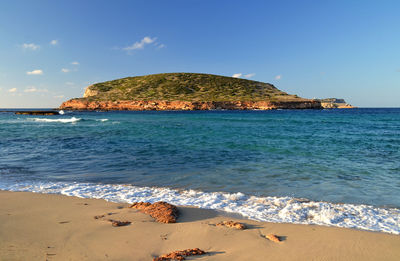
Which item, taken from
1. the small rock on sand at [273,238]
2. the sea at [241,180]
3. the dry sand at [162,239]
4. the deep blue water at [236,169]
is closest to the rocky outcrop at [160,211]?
the dry sand at [162,239]

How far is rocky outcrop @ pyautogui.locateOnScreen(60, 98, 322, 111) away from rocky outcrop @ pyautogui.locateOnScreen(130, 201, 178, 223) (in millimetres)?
95842

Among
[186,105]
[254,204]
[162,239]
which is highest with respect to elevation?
[186,105]

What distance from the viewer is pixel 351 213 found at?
19.0 feet

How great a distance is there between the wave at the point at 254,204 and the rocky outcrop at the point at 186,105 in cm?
9406

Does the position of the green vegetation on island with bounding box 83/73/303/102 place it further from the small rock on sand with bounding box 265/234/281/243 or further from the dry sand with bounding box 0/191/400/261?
the small rock on sand with bounding box 265/234/281/243

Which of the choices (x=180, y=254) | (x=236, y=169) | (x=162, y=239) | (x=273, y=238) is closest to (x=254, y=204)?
(x=273, y=238)

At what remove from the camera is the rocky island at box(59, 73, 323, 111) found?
10419 cm

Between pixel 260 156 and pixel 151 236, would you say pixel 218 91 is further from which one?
pixel 151 236

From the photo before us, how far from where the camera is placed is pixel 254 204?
634cm

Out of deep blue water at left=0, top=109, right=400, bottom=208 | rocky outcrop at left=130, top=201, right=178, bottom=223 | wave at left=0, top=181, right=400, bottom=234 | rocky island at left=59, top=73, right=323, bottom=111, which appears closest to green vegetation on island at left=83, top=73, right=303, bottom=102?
rocky island at left=59, top=73, right=323, bottom=111

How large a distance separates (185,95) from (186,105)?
20.9 m

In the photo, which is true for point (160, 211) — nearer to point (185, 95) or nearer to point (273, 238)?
point (273, 238)

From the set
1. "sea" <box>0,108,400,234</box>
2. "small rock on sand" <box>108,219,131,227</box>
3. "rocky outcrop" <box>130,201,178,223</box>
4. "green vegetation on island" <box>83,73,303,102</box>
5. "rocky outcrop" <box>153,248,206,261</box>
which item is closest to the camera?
"rocky outcrop" <box>153,248,206,261</box>

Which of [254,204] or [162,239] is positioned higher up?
[162,239]
